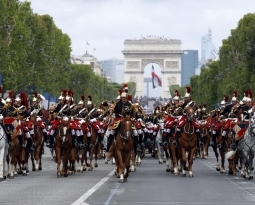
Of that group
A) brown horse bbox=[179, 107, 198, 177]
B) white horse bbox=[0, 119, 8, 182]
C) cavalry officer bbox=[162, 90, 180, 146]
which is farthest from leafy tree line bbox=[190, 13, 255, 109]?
white horse bbox=[0, 119, 8, 182]

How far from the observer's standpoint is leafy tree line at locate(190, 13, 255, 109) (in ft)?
282

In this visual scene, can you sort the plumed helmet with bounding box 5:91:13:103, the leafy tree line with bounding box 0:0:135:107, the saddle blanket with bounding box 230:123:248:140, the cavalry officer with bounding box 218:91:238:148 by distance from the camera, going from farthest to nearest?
1. the leafy tree line with bounding box 0:0:135:107
2. the cavalry officer with bounding box 218:91:238:148
3. the saddle blanket with bounding box 230:123:248:140
4. the plumed helmet with bounding box 5:91:13:103

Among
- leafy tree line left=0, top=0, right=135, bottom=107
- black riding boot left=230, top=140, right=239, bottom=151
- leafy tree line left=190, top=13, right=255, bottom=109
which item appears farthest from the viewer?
leafy tree line left=190, top=13, right=255, bottom=109

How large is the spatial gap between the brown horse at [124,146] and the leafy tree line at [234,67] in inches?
2182

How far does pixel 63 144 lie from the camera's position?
30.4m

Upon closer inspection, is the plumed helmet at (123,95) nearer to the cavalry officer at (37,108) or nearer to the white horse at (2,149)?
the white horse at (2,149)

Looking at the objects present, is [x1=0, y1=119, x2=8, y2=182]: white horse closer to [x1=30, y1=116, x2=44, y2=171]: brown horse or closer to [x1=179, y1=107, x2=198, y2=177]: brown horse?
[x1=179, y1=107, x2=198, y2=177]: brown horse

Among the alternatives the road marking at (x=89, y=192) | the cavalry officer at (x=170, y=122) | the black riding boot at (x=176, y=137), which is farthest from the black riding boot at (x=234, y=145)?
the road marking at (x=89, y=192)

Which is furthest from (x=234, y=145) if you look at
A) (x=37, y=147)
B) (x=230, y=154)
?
(x=37, y=147)

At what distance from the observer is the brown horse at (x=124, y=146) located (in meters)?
27.6

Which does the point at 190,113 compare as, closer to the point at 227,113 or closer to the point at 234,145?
the point at 234,145

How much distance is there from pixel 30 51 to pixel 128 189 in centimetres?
5747

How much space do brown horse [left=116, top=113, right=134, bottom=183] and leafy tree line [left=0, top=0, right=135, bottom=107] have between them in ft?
116

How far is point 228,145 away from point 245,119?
1954 millimetres
